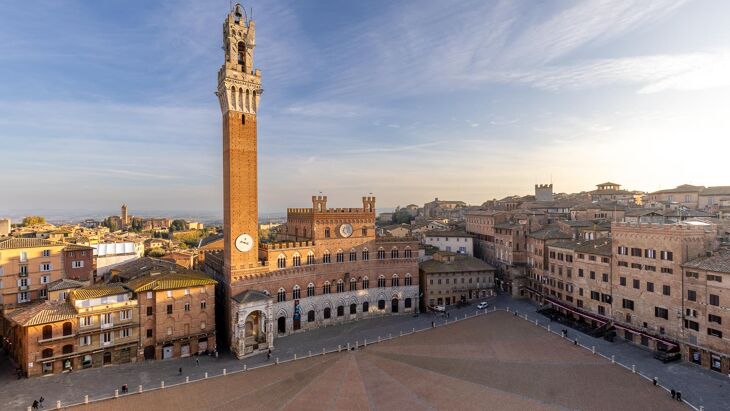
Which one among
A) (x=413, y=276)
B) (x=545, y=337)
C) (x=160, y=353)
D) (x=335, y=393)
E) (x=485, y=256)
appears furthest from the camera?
(x=485, y=256)

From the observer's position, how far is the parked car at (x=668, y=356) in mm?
41237

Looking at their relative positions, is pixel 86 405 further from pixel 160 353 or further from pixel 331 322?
pixel 331 322

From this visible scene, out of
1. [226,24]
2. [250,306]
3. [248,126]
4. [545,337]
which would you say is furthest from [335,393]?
[226,24]

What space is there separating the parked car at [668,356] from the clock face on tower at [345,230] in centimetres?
3987

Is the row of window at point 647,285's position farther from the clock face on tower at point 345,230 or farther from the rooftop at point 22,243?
the rooftop at point 22,243

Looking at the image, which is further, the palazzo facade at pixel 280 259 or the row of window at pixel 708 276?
the palazzo facade at pixel 280 259

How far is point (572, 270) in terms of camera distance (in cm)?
5812

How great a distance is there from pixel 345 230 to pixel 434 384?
28250 mm

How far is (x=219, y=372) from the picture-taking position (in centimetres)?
4078

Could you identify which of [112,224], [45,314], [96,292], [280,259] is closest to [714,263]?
[280,259]

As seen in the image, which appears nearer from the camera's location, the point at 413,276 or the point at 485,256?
the point at 413,276

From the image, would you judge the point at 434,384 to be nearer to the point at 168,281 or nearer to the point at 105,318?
the point at 168,281

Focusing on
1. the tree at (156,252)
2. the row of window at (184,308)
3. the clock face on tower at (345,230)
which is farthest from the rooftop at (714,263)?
the tree at (156,252)

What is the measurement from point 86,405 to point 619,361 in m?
50.7
